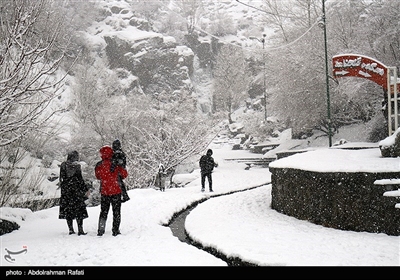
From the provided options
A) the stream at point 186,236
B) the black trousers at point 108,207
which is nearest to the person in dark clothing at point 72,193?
the black trousers at point 108,207

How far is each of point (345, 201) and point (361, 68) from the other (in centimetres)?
534

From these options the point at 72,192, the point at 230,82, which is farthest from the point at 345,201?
the point at 230,82

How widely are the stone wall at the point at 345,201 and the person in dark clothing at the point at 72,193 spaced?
489 cm

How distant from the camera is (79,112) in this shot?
1088 inches

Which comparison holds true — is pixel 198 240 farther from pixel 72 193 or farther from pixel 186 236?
pixel 72 193

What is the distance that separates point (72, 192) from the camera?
6602mm

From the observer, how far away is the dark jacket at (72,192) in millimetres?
6551

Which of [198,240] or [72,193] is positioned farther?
[198,240]

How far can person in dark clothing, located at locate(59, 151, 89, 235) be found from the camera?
21.5 feet

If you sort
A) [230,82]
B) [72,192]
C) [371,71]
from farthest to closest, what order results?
[230,82]
[371,71]
[72,192]

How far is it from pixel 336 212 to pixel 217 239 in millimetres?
2669

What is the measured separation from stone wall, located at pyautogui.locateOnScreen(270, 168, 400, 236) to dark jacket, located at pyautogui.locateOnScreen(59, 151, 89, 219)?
16.1ft

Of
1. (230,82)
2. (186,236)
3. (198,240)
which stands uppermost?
(230,82)
